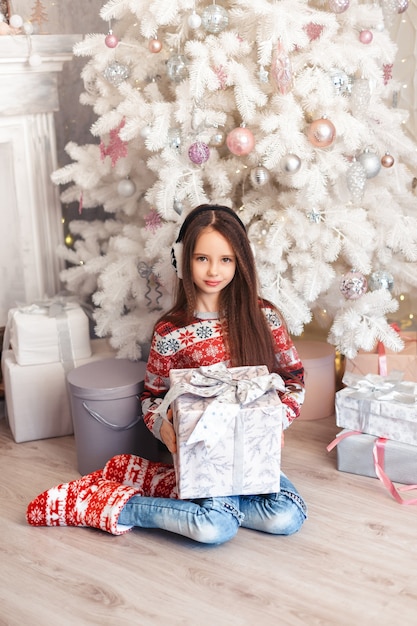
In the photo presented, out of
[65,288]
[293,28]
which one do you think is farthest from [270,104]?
[65,288]

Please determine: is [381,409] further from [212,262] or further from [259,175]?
[259,175]

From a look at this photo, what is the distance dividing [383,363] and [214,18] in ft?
3.94

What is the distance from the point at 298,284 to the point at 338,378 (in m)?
0.60

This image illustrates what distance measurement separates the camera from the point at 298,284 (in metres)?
2.46

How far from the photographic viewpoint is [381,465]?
2268 mm

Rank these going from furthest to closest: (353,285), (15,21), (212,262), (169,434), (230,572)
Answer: (15,21)
(353,285)
(212,262)
(169,434)
(230,572)

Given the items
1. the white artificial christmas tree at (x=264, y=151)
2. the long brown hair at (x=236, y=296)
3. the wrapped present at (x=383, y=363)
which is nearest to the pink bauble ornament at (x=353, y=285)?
the white artificial christmas tree at (x=264, y=151)

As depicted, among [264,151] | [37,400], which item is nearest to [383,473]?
[264,151]

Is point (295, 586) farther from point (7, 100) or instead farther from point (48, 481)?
point (7, 100)

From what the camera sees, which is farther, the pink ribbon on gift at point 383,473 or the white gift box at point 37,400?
the white gift box at point 37,400

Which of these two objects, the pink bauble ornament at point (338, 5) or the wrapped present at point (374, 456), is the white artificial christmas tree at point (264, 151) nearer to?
the pink bauble ornament at point (338, 5)

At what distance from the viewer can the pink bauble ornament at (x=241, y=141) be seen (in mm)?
2277

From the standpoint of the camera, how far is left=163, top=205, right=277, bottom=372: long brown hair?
2.14 m

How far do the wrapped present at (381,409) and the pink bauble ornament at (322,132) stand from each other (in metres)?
0.72
